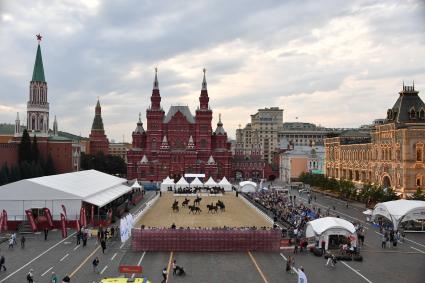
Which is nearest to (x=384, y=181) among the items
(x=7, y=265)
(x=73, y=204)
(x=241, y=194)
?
(x=241, y=194)

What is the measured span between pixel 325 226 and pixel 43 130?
9784 cm

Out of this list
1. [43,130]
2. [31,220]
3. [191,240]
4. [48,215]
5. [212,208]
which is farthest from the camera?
[43,130]

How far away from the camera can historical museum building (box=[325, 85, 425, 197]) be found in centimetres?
6606

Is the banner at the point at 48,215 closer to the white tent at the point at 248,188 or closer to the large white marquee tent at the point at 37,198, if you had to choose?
the large white marquee tent at the point at 37,198

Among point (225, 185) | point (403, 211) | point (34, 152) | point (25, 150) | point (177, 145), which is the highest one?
point (177, 145)

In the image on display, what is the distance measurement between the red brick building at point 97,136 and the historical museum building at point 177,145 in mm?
46399

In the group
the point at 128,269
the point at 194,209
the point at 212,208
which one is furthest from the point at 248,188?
the point at 128,269

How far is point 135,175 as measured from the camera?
115625 millimetres

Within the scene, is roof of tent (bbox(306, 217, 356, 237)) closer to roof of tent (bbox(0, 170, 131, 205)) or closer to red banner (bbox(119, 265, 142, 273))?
red banner (bbox(119, 265, 142, 273))

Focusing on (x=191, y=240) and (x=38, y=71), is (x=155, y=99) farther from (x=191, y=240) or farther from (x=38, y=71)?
(x=191, y=240)

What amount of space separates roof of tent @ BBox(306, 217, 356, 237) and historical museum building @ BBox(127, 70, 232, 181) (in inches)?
3008

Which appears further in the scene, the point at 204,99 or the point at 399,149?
the point at 204,99

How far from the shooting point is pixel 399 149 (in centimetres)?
6781

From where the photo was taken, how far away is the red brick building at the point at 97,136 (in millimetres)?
165375
